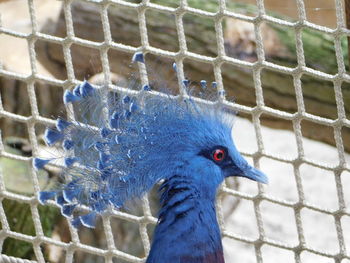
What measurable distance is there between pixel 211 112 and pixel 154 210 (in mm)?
1274

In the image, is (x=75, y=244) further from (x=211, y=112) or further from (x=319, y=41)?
(x=319, y=41)

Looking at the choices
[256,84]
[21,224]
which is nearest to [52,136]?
[256,84]

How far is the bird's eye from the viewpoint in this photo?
6.55ft

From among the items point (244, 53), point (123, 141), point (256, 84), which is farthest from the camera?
point (244, 53)

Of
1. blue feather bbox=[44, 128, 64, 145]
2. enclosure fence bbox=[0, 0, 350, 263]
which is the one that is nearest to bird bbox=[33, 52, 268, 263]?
blue feather bbox=[44, 128, 64, 145]

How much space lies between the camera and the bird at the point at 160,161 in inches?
77.6

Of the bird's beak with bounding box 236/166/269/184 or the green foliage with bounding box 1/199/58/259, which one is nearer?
the bird's beak with bounding box 236/166/269/184

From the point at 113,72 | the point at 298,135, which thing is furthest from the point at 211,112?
the point at 113,72

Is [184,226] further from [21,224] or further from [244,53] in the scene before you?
[244,53]

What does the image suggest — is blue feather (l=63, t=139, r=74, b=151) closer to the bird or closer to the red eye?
the bird

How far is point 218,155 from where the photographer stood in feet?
6.56

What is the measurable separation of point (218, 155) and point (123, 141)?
0.73 ft

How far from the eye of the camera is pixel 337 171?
2363mm

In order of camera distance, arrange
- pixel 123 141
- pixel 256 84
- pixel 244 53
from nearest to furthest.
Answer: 1. pixel 123 141
2. pixel 256 84
3. pixel 244 53
